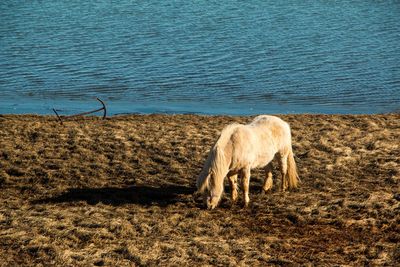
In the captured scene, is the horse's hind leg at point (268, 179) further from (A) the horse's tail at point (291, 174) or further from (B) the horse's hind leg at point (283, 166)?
(A) the horse's tail at point (291, 174)

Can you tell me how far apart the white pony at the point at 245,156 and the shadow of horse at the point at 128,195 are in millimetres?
1107

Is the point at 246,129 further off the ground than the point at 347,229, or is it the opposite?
the point at 246,129

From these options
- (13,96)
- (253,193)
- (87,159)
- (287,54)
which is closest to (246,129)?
(253,193)

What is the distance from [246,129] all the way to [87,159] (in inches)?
168

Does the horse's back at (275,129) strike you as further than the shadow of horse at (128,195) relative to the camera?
Yes

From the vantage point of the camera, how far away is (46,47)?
33.6m

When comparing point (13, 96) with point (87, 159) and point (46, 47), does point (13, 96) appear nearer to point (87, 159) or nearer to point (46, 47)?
point (46, 47)

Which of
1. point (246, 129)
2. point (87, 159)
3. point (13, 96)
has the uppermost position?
point (246, 129)

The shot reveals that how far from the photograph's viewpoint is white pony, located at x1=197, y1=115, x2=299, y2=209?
10.7 metres

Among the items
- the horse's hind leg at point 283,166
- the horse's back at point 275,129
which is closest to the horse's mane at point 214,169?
the horse's back at point 275,129

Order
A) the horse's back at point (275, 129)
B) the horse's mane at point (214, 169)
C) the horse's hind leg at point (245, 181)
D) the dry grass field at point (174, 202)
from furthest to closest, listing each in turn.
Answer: the horse's back at point (275, 129) → the horse's hind leg at point (245, 181) → the horse's mane at point (214, 169) → the dry grass field at point (174, 202)

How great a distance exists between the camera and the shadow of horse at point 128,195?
38.9 feet

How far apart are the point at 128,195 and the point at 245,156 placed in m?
2.42

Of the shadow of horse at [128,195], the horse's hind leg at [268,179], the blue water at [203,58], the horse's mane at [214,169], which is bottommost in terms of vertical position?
the blue water at [203,58]
